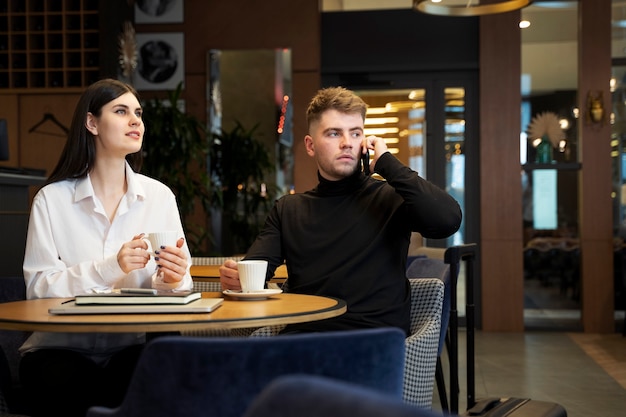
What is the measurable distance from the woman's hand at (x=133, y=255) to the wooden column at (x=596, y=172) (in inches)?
239

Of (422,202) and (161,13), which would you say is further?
(161,13)

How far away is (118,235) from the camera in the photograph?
2541 millimetres

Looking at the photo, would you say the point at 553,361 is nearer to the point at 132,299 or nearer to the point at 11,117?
the point at 132,299

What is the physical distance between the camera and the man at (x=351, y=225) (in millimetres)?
2541

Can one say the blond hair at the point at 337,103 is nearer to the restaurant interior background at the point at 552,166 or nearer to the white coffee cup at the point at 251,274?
the white coffee cup at the point at 251,274

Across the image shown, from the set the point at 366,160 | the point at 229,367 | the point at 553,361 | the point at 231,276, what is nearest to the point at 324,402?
the point at 229,367

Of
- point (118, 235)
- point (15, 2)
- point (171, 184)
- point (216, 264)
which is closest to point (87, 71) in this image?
point (15, 2)

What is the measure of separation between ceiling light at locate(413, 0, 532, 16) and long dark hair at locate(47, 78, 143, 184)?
3016 mm

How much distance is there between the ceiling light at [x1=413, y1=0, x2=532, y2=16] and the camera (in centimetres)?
524

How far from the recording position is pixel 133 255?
2182 mm

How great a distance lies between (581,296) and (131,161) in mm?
5832

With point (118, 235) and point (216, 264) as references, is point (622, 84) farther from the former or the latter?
point (118, 235)

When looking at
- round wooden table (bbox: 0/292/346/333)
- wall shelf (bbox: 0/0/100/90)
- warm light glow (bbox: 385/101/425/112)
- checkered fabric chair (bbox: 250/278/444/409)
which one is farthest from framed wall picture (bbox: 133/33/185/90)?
round wooden table (bbox: 0/292/346/333)

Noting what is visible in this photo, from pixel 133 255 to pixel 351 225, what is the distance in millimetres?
752
